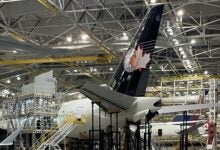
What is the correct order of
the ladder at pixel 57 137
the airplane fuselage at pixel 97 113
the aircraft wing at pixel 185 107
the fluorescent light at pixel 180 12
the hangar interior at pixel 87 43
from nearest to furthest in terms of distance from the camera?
the aircraft wing at pixel 185 107, the airplane fuselage at pixel 97 113, the ladder at pixel 57 137, the hangar interior at pixel 87 43, the fluorescent light at pixel 180 12

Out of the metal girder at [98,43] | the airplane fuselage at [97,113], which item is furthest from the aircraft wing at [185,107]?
the metal girder at [98,43]

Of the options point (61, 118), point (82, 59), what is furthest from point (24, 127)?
point (82, 59)

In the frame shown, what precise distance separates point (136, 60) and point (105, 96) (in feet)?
10.9

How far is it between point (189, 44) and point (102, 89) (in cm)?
2006

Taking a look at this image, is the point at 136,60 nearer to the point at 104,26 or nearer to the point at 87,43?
the point at 104,26

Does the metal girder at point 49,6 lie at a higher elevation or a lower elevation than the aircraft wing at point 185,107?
higher

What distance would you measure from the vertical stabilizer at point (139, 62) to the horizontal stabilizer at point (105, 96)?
1158 mm

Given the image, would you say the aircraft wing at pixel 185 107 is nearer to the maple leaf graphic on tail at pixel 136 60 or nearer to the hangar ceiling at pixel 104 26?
the maple leaf graphic on tail at pixel 136 60

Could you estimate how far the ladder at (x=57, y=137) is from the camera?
70.4 ft

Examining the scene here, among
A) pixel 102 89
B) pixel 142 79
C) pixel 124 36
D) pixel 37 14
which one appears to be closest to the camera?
pixel 102 89

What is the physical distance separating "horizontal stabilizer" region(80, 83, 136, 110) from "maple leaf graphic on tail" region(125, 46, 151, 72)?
1.69m

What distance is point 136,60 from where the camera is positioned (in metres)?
17.6

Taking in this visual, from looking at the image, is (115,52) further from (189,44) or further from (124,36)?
(189,44)

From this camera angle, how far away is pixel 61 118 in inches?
910
